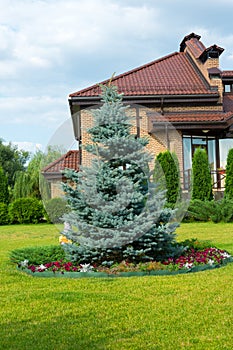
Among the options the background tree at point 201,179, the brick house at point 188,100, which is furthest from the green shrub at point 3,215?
the background tree at point 201,179

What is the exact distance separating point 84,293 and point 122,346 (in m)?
1.83

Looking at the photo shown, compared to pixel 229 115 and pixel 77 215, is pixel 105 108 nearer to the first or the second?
pixel 77 215

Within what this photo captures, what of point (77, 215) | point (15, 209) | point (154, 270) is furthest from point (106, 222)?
point (15, 209)

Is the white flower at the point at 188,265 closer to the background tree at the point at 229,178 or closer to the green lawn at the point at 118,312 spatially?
the green lawn at the point at 118,312

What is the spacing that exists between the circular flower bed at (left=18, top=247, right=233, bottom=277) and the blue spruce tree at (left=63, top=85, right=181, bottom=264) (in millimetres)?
161

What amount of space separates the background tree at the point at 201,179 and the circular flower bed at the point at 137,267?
8808mm

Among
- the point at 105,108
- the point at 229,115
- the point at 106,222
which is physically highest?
the point at 229,115

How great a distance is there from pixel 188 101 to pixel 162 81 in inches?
69.8

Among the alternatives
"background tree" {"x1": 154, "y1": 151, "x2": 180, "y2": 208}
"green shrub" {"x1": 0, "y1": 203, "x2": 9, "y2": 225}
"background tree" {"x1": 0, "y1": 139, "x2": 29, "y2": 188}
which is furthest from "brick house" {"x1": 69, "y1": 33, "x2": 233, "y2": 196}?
"background tree" {"x1": 0, "y1": 139, "x2": 29, "y2": 188}

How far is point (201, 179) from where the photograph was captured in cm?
1617

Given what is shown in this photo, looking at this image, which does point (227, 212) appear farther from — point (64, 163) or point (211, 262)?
point (64, 163)

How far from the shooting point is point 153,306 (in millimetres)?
4887

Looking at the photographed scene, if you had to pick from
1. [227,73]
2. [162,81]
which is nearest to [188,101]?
[162,81]

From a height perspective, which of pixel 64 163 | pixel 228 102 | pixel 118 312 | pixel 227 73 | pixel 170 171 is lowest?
pixel 118 312
